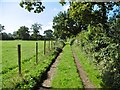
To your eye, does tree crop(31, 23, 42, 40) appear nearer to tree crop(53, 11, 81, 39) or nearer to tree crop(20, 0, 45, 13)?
tree crop(53, 11, 81, 39)

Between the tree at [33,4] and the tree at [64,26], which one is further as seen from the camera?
the tree at [64,26]

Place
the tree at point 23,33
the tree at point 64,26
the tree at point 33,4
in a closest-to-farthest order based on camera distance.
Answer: the tree at point 33,4, the tree at point 64,26, the tree at point 23,33

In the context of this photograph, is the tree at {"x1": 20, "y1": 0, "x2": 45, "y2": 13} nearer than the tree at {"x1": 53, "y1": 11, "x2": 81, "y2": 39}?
Yes

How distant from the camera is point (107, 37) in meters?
14.6

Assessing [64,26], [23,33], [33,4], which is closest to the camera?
[33,4]

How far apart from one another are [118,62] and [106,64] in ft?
4.21

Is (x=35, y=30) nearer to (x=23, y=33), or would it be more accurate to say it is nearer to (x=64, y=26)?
(x=23, y=33)

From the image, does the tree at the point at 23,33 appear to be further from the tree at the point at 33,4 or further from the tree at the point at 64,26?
the tree at the point at 33,4

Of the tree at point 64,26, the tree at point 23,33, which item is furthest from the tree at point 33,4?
the tree at point 23,33

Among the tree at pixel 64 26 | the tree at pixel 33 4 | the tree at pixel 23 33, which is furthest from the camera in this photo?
the tree at pixel 23 33

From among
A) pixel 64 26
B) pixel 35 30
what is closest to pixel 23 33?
pixel 35 30

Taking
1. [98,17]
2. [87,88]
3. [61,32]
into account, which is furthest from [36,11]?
[61,32]

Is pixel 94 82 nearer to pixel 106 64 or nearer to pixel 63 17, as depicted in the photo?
pixel 106 64

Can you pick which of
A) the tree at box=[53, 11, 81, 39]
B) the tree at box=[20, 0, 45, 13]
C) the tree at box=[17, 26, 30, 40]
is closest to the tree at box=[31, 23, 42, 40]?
the tree at box=[17, 26, 30, 40]
